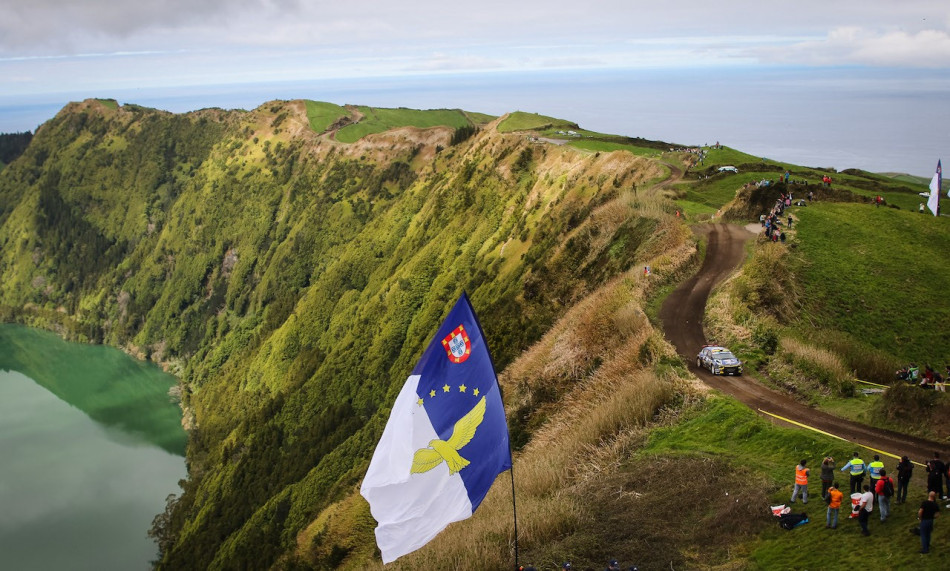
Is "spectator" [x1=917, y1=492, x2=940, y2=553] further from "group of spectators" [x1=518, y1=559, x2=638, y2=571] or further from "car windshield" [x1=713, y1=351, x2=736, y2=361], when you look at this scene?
"car windshield" [x1=713, y1=351, x2=736, y2=361]

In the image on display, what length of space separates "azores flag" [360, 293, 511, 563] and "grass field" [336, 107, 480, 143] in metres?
149

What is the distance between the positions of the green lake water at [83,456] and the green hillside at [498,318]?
15.8ft

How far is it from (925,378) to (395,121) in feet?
533

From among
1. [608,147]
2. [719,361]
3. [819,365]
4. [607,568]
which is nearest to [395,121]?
[608,147]

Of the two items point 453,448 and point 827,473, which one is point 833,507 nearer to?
point 827,473

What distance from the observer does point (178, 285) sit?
16575cm

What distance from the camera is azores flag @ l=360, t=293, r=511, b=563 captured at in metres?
14.4

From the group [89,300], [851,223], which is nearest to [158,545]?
[851,223]

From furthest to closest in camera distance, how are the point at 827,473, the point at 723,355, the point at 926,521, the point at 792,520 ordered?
the point at 723,355 → the point at 827,473 → the point at 792,520 → the point at 926,521

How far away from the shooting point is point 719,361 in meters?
27.5

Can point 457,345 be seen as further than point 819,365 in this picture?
No

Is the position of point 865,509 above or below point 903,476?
below

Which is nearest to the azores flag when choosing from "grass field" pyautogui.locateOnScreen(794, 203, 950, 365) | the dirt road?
the dirt road

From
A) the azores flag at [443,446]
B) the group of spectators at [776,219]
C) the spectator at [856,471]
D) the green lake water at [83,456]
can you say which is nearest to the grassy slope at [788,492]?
the spectator at [856,471]
